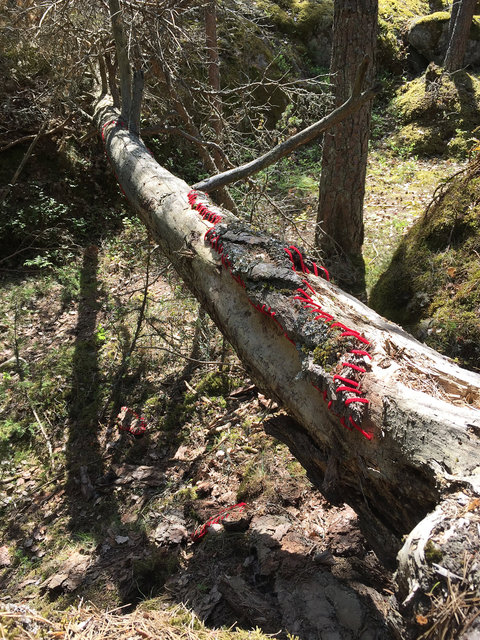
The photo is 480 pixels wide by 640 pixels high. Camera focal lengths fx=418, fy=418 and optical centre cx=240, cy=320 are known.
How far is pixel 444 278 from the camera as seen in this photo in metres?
3.88

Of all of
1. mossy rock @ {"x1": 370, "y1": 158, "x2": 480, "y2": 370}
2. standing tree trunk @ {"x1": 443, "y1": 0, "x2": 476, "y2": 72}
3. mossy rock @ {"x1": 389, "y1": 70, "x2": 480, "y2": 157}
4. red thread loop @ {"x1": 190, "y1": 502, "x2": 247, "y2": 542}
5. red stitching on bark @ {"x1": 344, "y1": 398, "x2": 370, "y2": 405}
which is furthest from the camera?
standing tree trunk @ {"x1": 443, "y1": 0, "x2": 476, "y2": 72}

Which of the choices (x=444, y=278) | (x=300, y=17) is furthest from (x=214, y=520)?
(x=300, y=17)

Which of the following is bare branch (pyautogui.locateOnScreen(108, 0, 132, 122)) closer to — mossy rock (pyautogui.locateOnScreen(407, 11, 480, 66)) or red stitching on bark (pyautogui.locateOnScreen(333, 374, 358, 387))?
red stitching on bark (pyautogui.locateOnScreen(333, 374, 358, 387))

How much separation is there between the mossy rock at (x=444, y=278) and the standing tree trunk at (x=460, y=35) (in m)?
6.15

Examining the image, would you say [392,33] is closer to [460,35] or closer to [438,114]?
[460,35]

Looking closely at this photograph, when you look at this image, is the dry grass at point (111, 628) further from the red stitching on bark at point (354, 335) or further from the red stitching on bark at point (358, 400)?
the red stitching on bark at point (354, 335)

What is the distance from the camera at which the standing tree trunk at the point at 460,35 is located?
8.30 m

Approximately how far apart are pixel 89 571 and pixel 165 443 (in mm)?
1295

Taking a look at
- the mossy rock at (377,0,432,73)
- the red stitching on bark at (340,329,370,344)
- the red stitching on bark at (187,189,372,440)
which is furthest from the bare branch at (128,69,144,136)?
the mossy rock at (377,0,432,73)

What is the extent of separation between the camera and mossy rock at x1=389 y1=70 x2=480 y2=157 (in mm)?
7727

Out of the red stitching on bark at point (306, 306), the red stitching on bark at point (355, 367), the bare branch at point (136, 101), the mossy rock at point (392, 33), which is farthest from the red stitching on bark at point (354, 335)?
the mossy rock at point (392, 33)

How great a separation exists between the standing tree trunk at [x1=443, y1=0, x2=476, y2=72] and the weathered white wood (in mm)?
8701

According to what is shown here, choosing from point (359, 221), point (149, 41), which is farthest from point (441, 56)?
point (149, 41)

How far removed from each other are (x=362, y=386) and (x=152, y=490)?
99.6 inches
